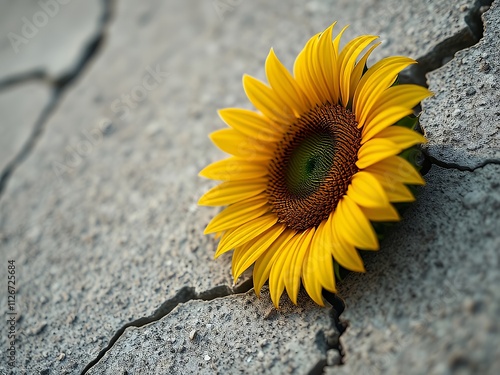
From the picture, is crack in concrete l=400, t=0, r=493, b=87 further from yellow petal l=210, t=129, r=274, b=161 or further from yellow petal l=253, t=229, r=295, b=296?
yellow petal l=253, t=229, r=295, b=296

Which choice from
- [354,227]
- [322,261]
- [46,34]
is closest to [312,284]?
[322,261]

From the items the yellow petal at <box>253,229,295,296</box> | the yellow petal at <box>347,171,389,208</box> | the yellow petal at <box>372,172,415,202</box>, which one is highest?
the yellow petal at <box>347,171,389,208</box>

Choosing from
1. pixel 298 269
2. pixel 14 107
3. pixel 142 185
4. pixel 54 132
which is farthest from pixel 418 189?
pixel 14 107

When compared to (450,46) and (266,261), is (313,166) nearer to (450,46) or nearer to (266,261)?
(266,261)

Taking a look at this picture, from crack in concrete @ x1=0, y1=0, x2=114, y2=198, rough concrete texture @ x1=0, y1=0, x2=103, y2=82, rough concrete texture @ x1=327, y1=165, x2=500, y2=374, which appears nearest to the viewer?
rough concrete texture @ x1=327, y1=165, x2=500, y2=374

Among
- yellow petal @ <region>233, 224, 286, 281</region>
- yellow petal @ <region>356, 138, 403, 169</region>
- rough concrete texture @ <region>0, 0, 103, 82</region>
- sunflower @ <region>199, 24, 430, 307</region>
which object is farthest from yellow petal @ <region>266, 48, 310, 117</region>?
rough concrete texture @ <region>0, 0, 103, 82</region>
